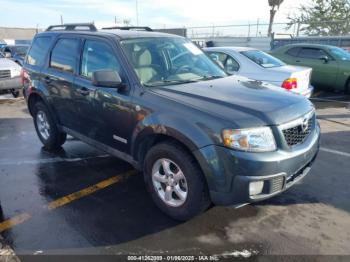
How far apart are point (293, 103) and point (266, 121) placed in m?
0.62

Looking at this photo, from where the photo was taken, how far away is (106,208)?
3816 millimetres

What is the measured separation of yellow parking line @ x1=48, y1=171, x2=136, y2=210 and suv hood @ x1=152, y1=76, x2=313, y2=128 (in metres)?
1.54

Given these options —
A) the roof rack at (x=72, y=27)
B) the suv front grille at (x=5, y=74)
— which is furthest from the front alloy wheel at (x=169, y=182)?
the suv front grille at (x=5, y=74)

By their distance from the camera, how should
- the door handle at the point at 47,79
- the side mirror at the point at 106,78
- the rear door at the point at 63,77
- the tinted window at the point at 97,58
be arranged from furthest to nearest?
the door handle at the point at 47,79 → the rear door at the point at 63,77 → the tinted window at the point at 97,58 → the side mirror at the point at 106,78

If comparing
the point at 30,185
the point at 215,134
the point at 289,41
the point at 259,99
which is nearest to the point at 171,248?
the point at 215,134

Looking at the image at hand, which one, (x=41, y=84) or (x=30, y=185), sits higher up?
(x=41, y=84)

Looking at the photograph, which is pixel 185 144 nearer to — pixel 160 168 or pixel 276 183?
pixel 160 168

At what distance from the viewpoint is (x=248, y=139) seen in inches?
117

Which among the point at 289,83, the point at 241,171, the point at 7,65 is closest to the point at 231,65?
the point at 289,83

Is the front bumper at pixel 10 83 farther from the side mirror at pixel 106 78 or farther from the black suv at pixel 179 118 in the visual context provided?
the side mirror at pixel 106 78

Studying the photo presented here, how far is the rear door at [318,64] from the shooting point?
10586 millimetres

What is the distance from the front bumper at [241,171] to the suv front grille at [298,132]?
133mm

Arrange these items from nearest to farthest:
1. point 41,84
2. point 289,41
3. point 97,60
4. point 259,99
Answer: point 259,99
point 97,60
point 41,84
point 289,41

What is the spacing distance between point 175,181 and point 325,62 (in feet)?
29.6
